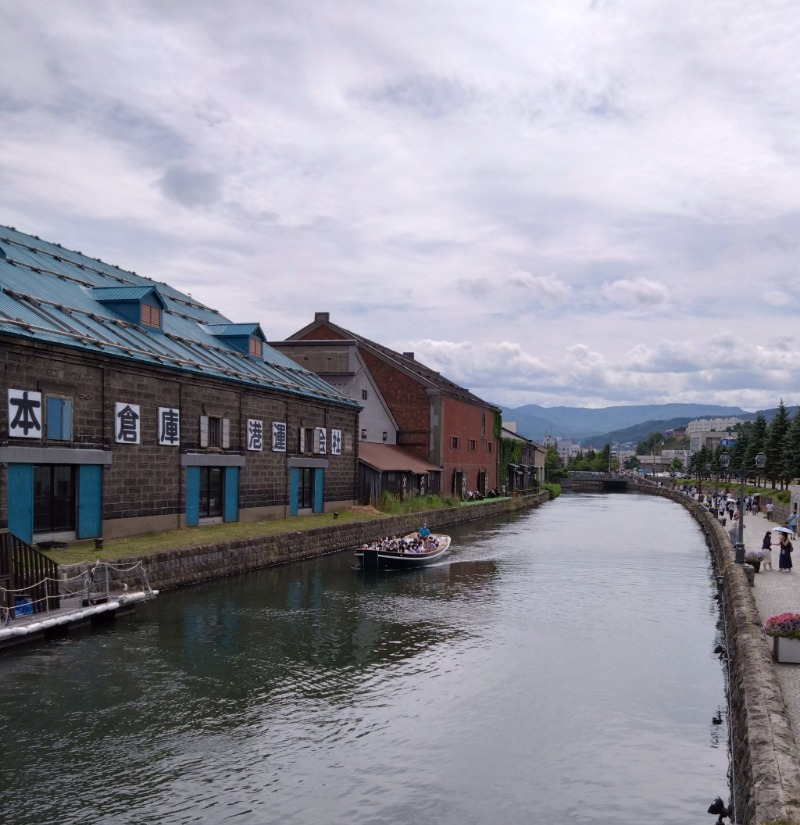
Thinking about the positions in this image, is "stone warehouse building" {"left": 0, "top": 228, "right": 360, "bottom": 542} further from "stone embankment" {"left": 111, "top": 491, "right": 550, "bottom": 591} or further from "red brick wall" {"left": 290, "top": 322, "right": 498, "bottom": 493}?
"red brick wall" {"left": 290, "top": 322, "right": 498, "bottom": 493}

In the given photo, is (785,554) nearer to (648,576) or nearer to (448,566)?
(648,576)

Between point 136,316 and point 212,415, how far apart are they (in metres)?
5.00

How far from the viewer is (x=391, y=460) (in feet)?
185

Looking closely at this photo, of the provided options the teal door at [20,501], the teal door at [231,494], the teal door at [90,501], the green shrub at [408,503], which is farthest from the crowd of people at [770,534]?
the teal door at [20,501]

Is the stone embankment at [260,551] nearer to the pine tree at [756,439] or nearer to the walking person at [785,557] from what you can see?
the walking person at [785,557]

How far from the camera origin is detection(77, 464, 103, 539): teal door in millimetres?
27219

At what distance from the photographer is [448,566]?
121ft

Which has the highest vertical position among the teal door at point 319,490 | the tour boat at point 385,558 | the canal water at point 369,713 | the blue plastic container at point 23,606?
the teal door at point 319,490

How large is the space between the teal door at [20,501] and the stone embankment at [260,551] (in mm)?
3570

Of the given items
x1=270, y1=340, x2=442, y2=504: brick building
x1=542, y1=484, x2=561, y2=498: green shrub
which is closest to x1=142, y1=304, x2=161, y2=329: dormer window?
x1=270, y1=340, x2=442, y2=504: brick building

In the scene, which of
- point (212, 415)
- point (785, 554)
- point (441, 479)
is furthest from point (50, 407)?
point (441, 479)

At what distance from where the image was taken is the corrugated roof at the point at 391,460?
174 ft

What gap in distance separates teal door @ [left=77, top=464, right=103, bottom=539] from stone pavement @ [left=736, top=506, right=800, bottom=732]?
20.4 m

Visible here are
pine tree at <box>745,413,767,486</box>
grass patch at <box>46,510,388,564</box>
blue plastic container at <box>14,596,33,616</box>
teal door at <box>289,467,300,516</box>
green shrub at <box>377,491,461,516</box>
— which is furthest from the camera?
pine tree at <box>745,413,767,486</box>
